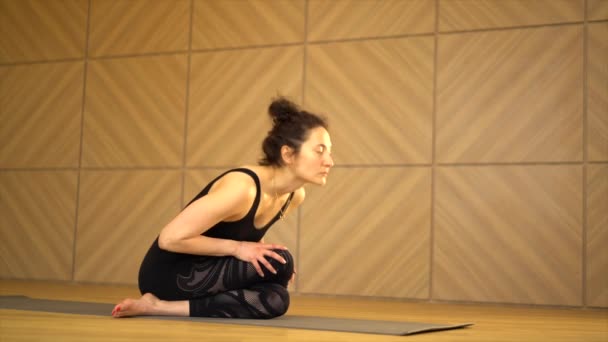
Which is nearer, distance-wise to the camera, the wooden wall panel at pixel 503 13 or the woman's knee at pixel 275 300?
the woman's knee at pixel 275 300

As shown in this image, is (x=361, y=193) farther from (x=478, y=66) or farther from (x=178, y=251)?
(x=178, y=251)

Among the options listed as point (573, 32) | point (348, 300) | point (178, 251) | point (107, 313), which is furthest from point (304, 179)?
point (573, 32)

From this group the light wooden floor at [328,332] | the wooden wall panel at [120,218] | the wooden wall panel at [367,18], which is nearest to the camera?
the light wooden floor at [328,332]

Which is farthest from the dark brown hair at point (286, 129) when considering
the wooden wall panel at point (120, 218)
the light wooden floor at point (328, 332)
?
the wooden wall panel at point (120, 218)

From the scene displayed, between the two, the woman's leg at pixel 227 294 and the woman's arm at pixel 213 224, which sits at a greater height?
the woman's arm at pixel 213 224

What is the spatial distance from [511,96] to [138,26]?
2953mm

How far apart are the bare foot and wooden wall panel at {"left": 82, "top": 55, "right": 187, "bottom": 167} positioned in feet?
10.4

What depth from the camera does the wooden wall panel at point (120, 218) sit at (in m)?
6.27

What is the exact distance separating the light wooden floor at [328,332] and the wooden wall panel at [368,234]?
0.68 metres

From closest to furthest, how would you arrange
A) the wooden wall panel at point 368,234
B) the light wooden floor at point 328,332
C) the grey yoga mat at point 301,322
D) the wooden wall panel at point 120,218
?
1. the light wooden floor at point 328,332
2. the grey yoga mat at point 301,322
3. the wooden wall panel at point 368,234
4. the wooden wall panel at point 120,218

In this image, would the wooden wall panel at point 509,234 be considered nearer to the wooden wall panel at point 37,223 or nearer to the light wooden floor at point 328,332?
the light wooden floor at point 328,332

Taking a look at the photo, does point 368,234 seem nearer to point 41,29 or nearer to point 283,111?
point 283,111

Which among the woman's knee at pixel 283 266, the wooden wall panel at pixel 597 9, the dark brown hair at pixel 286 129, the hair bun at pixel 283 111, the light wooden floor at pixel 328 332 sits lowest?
the light wooden floor at pixel 328 332

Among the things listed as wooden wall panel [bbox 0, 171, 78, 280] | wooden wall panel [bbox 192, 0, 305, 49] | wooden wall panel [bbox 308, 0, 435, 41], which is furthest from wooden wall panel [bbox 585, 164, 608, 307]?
wooden wall panel [bbox 0, 171, 78, 280]
